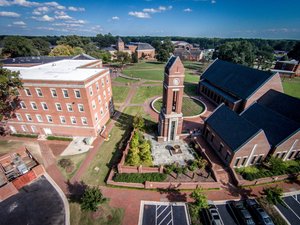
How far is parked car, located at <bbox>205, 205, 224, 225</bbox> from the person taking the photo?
16906mm

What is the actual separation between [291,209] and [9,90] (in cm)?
4698

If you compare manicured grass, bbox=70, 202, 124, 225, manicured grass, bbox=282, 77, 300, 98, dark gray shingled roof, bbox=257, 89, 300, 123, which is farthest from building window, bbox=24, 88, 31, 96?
manicured grass, bbox=282, 77, 300, 98

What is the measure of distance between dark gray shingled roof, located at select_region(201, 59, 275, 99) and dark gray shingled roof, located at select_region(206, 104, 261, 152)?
1410cm

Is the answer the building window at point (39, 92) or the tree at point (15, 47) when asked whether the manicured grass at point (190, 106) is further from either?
the tree at point (15, 47)

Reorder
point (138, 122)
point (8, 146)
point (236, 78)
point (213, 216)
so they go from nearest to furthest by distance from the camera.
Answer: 1. point (213, 216)
2. point (8, 146)
3. point (138, 122)
4. point (236, 78)

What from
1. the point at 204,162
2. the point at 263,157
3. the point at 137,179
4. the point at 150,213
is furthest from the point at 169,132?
the point at 263,157

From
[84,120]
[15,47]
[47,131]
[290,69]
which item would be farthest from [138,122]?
→ [290,69]

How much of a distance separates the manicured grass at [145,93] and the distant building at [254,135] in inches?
1065

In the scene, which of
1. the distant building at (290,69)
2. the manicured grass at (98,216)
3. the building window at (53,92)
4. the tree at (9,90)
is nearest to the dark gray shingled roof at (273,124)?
the manicured grass at (98,216)

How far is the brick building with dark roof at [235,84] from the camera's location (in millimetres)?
36812

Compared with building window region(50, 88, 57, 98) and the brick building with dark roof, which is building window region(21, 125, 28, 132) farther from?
the brick building with dark roof

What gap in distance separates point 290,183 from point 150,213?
22344mm

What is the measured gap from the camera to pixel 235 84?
141ft

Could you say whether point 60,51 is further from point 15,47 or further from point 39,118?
point 39,118
